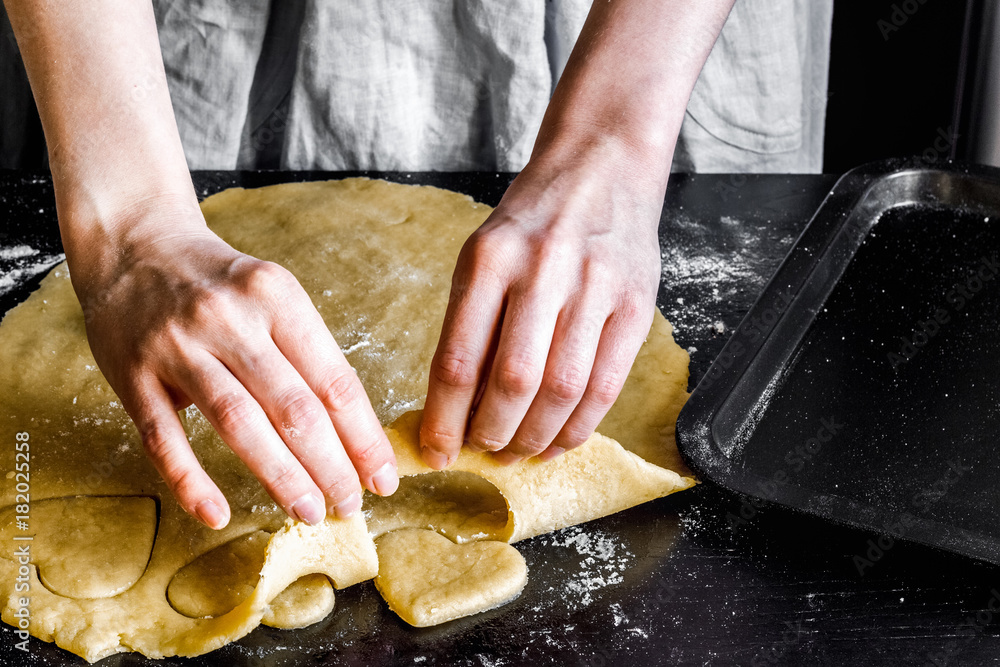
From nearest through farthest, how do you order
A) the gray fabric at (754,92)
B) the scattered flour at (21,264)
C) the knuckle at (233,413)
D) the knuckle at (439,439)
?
the knuckle at (233,413), the knuckle at (439,439), the scattered flour at (21,264), the gray fabric at (754,92)

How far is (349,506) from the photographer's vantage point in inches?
33.7

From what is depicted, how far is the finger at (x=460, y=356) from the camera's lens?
854mm

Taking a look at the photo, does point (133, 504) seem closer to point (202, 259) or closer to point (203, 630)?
point (203, 630)

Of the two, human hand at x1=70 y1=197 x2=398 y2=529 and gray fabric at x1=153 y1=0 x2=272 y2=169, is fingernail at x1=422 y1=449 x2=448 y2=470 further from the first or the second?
gray fabric at x1=153 y1=0 x2=272 y2=169

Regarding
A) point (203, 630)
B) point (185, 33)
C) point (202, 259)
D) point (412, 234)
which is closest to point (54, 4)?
point (202, 259)

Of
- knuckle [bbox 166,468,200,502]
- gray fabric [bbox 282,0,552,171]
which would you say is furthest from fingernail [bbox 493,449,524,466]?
gray fabric [bbox 282,0,552,171]

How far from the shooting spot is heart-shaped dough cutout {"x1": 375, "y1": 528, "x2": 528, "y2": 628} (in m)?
0.89

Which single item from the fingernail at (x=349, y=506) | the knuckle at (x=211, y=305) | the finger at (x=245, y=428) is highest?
the knuckle at (x=211, y=305)

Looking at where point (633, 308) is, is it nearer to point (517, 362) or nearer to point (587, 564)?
point (517, 362)

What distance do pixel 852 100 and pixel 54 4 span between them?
6.93ft

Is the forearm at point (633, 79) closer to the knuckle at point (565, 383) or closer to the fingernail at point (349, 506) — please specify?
the knuckle at point (565, 383)

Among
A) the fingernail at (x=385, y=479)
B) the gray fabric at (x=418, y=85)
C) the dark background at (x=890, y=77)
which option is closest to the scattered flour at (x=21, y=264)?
the gray fabric at (x=418, y=85)

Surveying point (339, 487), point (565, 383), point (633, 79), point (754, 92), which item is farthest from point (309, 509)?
point (754, 92)

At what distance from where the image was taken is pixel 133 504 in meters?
1.00
